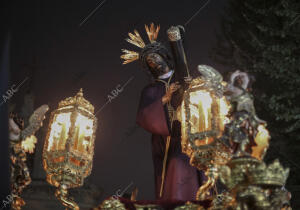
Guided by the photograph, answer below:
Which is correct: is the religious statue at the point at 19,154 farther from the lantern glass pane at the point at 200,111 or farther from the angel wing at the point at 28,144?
the lantern glass pane at the point at 200,111

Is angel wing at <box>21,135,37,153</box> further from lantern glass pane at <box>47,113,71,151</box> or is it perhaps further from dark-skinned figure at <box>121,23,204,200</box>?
dark-skinned figure at <box>121,23,204,200</box>

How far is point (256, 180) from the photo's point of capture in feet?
10.2

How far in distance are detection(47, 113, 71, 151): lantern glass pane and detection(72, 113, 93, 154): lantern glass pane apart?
0.12 meters

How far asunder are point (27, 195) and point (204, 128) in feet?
24.6

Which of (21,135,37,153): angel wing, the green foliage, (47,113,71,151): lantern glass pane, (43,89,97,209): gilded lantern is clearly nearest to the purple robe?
(43,89,97,209): gilded lantern

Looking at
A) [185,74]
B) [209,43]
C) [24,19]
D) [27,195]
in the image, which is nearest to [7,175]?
[185,74]

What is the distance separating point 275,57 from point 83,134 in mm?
5061

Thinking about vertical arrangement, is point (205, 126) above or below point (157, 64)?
below

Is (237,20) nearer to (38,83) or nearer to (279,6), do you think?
(279,6)

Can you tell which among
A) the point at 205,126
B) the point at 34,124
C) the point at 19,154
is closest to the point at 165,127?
the point at 205,126

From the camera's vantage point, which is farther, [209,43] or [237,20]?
[209,43]

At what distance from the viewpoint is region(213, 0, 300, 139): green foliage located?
25.8 feet

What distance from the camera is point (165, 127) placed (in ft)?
16.8

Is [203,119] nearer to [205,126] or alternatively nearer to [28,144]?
[205,126]
